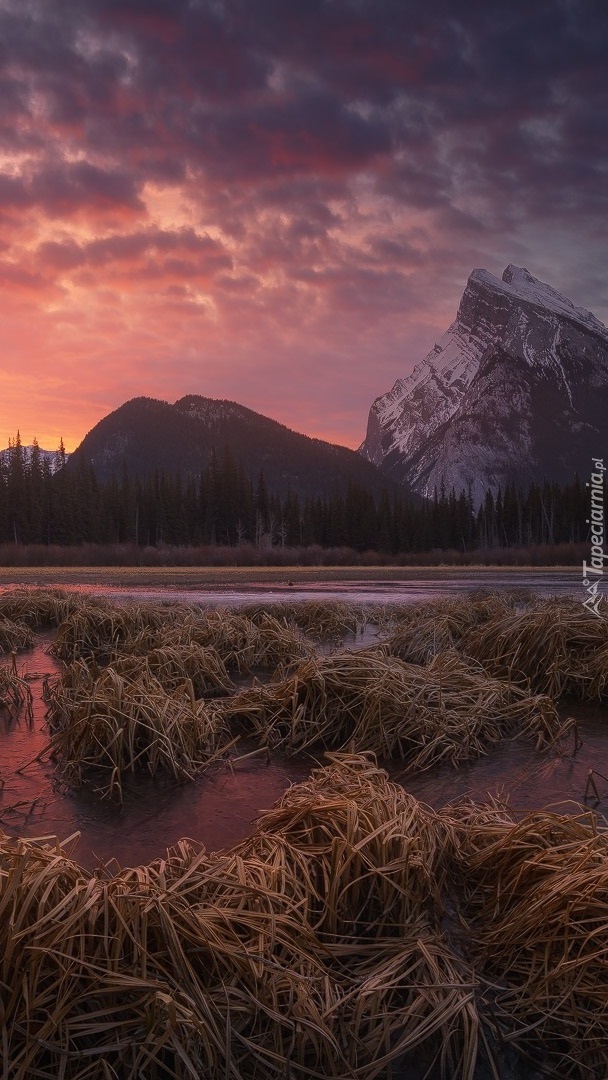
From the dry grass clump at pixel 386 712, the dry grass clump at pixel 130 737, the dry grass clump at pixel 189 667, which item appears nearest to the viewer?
the dry grass clump at pixel 130 737

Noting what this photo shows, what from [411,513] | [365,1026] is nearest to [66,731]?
[365,1026]

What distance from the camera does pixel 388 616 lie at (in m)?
15.3

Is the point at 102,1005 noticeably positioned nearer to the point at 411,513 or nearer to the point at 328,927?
the point at 328,927

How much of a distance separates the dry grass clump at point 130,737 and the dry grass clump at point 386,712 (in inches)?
26.6

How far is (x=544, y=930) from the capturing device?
7.82 ft

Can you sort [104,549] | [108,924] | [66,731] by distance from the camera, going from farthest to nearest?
[104,549] < [66,731] < [108,924]

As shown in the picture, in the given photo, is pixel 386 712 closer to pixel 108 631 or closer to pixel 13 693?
pixel 13 693

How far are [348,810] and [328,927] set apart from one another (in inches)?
23.7

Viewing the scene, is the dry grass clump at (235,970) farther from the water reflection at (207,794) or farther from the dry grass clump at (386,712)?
the dry grass clump at (386,712)

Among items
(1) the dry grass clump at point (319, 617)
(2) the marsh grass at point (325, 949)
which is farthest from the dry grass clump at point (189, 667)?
(1) the dry grass clump at point (319, 617)

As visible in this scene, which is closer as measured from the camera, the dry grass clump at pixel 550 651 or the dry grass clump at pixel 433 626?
the dry grass clump at pixel 550 651

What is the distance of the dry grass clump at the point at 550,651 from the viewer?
755cm

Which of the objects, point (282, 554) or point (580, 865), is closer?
point (580, 865)

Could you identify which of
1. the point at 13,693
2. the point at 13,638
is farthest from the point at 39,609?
the point at 13,693
